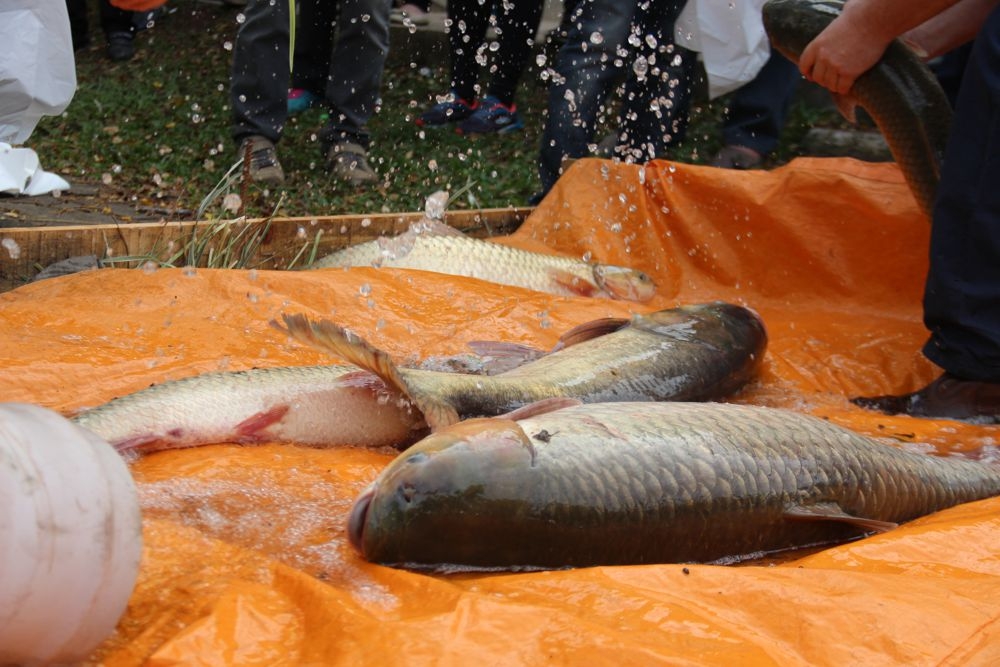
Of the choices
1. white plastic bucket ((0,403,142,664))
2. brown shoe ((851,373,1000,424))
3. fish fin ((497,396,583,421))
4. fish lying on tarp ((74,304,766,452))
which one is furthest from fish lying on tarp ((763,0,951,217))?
white plastic bucket ((0,403,142,664))

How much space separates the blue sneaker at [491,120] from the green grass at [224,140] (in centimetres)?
12

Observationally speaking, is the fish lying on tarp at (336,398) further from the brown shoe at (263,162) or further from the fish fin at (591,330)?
the brown shoe at (263,162)

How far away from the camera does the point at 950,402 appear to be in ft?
11.1

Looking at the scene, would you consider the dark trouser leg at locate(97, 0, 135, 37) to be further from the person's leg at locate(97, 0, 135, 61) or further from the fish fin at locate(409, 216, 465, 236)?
the fish fin at locate(409, 216, 465, 236)

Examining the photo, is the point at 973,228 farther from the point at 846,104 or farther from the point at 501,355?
the point at 501,355

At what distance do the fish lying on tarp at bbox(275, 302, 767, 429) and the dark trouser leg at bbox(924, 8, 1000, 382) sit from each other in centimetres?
63

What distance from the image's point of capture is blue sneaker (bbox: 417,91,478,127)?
8297mm

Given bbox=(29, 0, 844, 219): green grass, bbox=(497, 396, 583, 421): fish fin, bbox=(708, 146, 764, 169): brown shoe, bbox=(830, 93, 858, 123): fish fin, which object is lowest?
bbox=(29, 0, 844, 219): green grass

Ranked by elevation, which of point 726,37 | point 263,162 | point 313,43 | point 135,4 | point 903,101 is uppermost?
point 135,4

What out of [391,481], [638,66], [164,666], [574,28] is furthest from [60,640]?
[638,66]

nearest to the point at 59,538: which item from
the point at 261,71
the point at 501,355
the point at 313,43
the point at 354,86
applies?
the point at 501,355

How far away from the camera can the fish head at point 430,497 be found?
1798mm

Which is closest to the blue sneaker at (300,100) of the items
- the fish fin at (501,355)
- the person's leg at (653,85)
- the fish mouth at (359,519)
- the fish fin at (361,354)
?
the person's leg at (653,85)

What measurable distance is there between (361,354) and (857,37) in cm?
235
